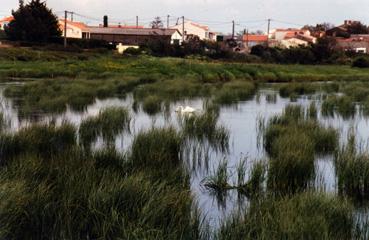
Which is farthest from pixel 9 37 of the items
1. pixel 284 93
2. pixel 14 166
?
pixel 14 166

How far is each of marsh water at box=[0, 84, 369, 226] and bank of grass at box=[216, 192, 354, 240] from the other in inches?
37.4

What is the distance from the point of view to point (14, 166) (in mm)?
7129

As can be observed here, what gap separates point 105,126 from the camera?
12969 millimetres

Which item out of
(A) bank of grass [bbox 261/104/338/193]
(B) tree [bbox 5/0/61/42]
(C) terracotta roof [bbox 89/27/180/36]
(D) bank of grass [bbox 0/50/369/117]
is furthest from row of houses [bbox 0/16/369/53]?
(A) bank of grass [bbox 261/104/338/193]

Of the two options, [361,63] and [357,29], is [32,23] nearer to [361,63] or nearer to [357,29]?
[361,63]

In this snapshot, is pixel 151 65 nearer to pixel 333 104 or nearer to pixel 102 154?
pixel 333 104

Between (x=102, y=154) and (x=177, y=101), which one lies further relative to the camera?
(x=177, y=101)

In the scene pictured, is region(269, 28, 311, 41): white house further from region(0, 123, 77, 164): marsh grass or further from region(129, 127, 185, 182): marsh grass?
region(129, 127, 185, 182): marsh grass

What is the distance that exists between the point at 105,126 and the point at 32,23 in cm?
4953

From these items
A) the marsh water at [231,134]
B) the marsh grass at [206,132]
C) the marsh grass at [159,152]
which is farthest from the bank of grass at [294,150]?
the marsh grass at [159,152]

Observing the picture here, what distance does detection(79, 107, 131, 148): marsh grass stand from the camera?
11843 millimetres

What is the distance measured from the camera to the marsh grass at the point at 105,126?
11.8 meters

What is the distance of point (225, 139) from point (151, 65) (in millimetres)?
31611

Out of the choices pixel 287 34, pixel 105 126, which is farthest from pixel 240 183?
pixel 287 34
